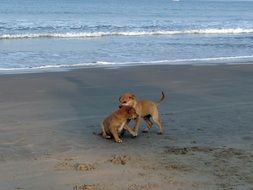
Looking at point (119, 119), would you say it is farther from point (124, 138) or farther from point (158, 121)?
point (158, 121)

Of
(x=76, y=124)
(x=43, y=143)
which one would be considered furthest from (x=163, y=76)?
(x=43, y=143)

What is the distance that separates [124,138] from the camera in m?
7.11

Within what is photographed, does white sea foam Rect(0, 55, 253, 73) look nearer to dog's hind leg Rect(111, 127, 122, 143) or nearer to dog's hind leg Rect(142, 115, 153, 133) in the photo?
dog's hind leg Rect(142, 115, 153, 133)

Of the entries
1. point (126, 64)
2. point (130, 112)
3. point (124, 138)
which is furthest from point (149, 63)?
point (130, 112)

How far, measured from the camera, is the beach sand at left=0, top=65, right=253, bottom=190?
534 cm

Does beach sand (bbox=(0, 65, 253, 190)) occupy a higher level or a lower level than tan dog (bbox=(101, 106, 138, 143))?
lower

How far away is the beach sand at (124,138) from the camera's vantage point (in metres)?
5.34

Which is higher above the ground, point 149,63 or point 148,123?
point 148,123

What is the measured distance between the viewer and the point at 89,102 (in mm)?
9492

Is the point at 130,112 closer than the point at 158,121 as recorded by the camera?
Yes

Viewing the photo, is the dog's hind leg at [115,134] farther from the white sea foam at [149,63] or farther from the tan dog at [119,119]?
the white sea foam at [149,63]

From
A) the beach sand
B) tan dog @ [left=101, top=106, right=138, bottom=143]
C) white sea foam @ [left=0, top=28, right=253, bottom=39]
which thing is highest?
tan dog @ [left=101, top=106, right=138, bottom=143]

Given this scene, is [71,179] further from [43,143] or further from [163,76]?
[163,76]

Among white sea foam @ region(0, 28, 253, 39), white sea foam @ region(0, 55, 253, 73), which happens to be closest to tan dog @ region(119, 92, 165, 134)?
white sea foam @ region(0, 55, 253, 73)
